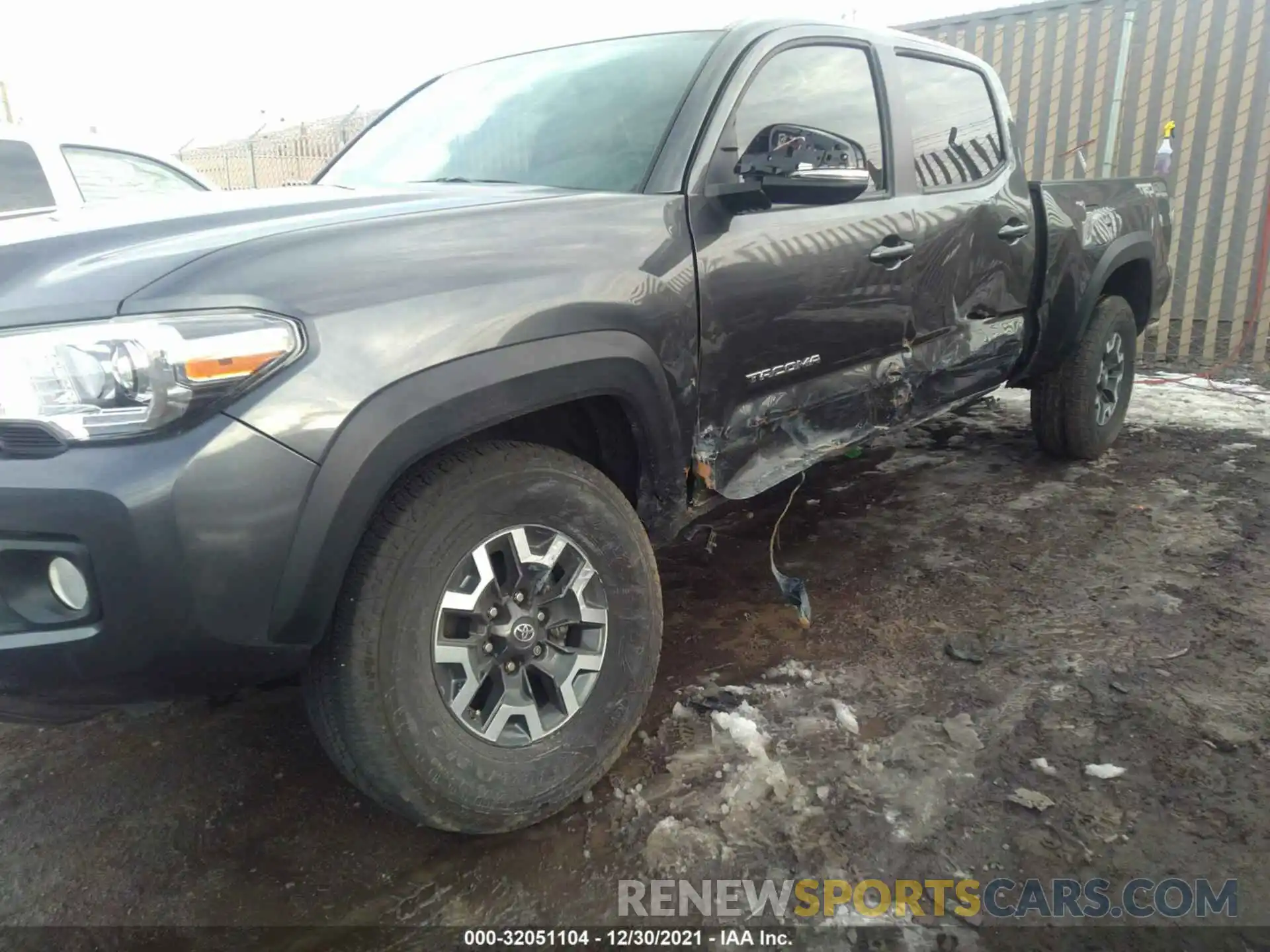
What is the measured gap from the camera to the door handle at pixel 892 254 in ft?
9.39

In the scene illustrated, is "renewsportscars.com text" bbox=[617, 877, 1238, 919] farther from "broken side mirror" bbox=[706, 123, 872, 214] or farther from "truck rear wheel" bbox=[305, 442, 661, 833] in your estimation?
"broken side mirror" bbox=[706, 123, 872, 214]

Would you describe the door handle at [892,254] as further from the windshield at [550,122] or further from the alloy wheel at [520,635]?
the alloy wheel at [520,635]

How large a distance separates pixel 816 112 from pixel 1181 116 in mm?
6069

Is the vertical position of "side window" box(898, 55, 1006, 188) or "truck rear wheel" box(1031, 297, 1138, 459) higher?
"side window" box(898, 55, 1006, 188)

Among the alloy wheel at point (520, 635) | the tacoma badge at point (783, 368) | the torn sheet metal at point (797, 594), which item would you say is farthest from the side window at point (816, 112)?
the torn sheet metal at point (797, 594)

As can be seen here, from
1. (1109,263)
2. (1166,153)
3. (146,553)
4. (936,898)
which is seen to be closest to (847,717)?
(936,898)

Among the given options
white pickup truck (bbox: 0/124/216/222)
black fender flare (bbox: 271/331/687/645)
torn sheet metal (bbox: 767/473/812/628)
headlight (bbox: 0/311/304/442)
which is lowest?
torn sheet metal (bbox: 767/473/812/628)

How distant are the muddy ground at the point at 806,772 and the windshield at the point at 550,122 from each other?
59.9 inches

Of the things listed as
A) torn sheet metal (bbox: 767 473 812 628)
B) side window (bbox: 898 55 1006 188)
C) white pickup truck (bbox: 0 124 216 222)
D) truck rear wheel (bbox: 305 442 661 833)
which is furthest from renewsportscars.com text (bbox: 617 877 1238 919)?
white pickup truck (bbox: 0 124 216 222)

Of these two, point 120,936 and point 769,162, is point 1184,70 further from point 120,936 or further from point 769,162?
point 120,936

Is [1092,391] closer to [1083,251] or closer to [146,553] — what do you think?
[1083,251]

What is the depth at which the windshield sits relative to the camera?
2.49 meters

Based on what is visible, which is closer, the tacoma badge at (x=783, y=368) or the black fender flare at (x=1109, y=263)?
the tacoma badge at (x=783, y=368)

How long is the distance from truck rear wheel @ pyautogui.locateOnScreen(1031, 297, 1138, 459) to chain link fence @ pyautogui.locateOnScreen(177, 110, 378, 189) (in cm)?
762
